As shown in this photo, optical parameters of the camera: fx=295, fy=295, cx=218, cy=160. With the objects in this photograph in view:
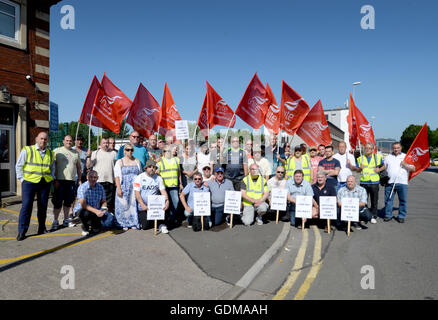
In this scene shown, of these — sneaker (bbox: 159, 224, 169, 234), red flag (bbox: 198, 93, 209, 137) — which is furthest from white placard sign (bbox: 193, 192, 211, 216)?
red flag (bbox: 198, 93, 209, 137)

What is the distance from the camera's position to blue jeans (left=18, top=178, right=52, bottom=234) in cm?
538

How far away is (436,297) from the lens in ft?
11.3

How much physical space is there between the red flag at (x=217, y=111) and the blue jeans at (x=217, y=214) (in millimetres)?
3517

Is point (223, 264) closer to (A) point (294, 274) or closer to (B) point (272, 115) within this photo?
(A) point (294, 274)

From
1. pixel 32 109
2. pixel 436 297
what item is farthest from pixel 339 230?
pixel 32 109

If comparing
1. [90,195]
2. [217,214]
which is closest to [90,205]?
[90,195]

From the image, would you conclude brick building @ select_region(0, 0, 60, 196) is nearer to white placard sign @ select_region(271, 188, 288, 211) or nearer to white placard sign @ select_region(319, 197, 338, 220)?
white placard sign @ select_region(271, 188, 288, 211)

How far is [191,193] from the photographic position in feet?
21.8

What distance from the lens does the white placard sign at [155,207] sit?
5895mm

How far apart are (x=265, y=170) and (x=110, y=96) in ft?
16.8

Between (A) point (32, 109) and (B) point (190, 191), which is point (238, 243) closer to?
(B) point (190, 191)

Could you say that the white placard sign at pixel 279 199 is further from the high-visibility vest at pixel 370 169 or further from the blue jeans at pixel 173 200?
the blue jeans at pixel 173 200

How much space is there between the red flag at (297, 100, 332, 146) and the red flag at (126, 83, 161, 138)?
467 cm

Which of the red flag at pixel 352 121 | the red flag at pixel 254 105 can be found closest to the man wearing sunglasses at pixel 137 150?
the red flag at pixel 254 105
